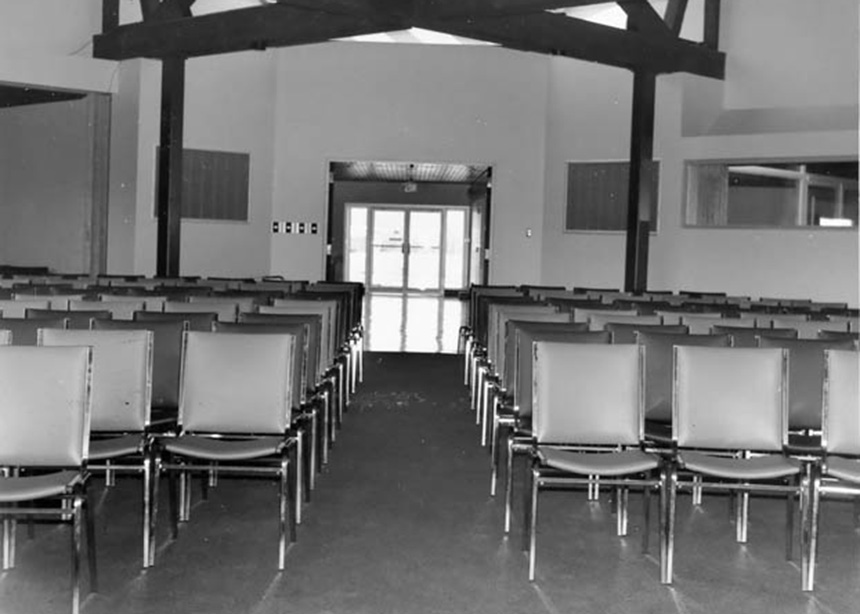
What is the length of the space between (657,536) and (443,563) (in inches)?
43.2

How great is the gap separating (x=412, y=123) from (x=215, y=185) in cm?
317

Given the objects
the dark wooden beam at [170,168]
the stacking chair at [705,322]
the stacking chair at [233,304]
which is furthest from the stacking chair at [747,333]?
the dark wooden beam at [170,168]

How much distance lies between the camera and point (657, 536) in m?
4.36

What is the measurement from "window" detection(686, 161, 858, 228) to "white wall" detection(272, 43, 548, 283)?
2561 mm

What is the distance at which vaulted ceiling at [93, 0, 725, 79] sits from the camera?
9633mm

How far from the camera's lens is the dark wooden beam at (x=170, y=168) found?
12703 mm

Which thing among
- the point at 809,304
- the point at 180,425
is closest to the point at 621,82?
the point at 809,304

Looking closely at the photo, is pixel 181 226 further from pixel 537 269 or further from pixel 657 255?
pixel 657 255

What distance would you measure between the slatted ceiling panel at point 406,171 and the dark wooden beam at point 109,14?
13.2 ft

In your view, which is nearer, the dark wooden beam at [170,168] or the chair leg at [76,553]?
the chair leg at [76,553]

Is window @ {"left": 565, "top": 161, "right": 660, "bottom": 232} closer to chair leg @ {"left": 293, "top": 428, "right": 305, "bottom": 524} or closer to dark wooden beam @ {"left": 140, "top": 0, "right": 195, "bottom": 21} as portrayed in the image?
dark wooden beam @ {"left": 140, "top": 0, "right": 195, "bottom": 21}

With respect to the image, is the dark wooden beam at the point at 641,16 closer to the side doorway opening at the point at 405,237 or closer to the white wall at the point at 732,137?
the white wall at the point at 732,137

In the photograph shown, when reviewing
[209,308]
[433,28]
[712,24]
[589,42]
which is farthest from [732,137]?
[209,308]

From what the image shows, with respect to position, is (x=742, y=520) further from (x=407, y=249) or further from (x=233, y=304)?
(x=407, y=249)
